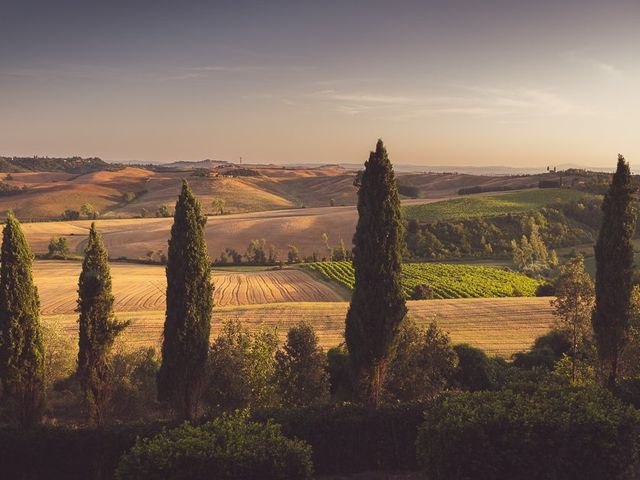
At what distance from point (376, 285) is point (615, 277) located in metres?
9.45

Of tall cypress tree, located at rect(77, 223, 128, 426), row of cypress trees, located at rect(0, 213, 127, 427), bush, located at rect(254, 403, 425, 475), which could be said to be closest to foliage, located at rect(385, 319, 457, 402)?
bush, located at rect(254, 403, 425, 475)

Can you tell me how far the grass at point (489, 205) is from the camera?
10901 cm

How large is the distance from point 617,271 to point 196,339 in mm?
16315

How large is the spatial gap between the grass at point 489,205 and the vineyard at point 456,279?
1298 inches

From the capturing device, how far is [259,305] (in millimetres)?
48406

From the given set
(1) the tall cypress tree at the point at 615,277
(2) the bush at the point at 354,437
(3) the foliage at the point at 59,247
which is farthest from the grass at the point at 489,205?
(2) the bush at the point at 354,437

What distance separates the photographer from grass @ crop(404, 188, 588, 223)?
109 meters

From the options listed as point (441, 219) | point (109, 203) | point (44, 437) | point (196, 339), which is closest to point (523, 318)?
point (196, 339)

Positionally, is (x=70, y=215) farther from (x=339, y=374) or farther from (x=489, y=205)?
(x=339, y=374)

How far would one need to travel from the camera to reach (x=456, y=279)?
64.7 meters

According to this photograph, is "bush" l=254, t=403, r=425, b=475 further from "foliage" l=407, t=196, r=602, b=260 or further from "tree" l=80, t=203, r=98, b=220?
"tree" l=80, t=203, r=98, b=220

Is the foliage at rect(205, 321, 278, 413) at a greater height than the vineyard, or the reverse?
the foliage at rect(205, 321, 278, 413)

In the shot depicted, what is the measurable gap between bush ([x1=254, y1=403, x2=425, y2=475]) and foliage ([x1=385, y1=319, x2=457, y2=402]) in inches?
169

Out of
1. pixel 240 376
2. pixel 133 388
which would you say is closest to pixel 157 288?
pixel 133 388
